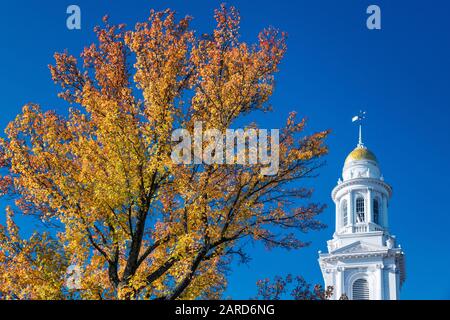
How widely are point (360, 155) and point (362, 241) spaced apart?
10.8m

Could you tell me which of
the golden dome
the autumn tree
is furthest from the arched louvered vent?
the autumn tree

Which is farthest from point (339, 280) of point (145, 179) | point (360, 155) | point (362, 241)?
point (145, 179)

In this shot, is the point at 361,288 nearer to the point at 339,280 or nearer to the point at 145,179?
the point at 339,280

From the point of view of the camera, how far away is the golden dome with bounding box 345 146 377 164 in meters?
79.2

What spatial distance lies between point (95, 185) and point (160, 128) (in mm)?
2151

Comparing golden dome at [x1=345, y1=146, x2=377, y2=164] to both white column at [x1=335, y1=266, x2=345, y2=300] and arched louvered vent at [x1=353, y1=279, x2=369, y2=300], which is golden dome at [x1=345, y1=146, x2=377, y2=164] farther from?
arched louvered vent at [x1=353, y1=279, x2=369, y2=300]

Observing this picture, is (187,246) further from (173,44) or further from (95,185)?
(173,44)

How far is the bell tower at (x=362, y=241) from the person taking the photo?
71000 mm

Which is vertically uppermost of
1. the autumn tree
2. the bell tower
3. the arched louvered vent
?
the bell tower

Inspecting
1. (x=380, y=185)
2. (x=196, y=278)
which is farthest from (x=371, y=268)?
(x=196, y=278)

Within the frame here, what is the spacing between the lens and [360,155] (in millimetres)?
79625

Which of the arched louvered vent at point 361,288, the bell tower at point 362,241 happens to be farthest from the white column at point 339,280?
the arched louvered vent at point 361,288

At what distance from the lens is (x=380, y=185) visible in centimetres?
7656

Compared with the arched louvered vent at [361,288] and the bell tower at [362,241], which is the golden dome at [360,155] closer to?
the bell tower at [362,241]
